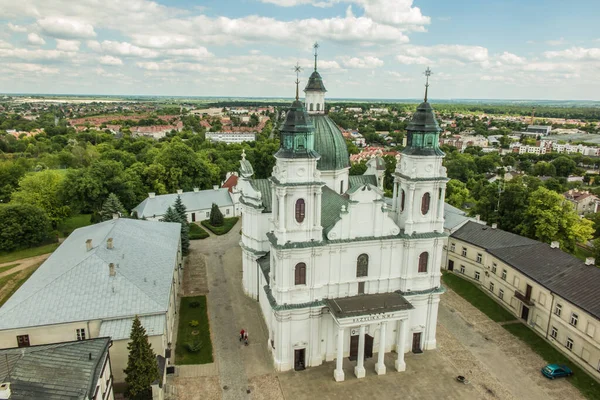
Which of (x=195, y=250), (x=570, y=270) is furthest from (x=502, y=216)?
(x=195, y=250)

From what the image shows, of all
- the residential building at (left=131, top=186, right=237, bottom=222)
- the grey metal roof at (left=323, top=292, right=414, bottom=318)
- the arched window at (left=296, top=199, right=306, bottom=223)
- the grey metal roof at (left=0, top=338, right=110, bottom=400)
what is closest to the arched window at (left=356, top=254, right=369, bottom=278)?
the grey metal roof at (left=323, top=292, right=414, bottom=318)

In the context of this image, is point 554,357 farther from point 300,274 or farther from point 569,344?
point 300,274

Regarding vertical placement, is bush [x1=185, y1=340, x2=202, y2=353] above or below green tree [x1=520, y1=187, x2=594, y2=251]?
below

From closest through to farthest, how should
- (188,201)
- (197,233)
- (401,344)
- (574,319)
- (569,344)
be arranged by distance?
(401,344)
(574,319)
(569,344)
(197,233)
(188,201)

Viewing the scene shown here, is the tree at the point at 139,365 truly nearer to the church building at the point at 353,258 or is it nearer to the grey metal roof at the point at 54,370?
the grey metal roof at the point at 54,370

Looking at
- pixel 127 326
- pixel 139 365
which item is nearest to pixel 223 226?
pixel 127 326

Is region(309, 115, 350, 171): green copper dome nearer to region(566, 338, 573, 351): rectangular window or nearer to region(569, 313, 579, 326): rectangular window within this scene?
region(569, 313, 579, 326): rectangular window
